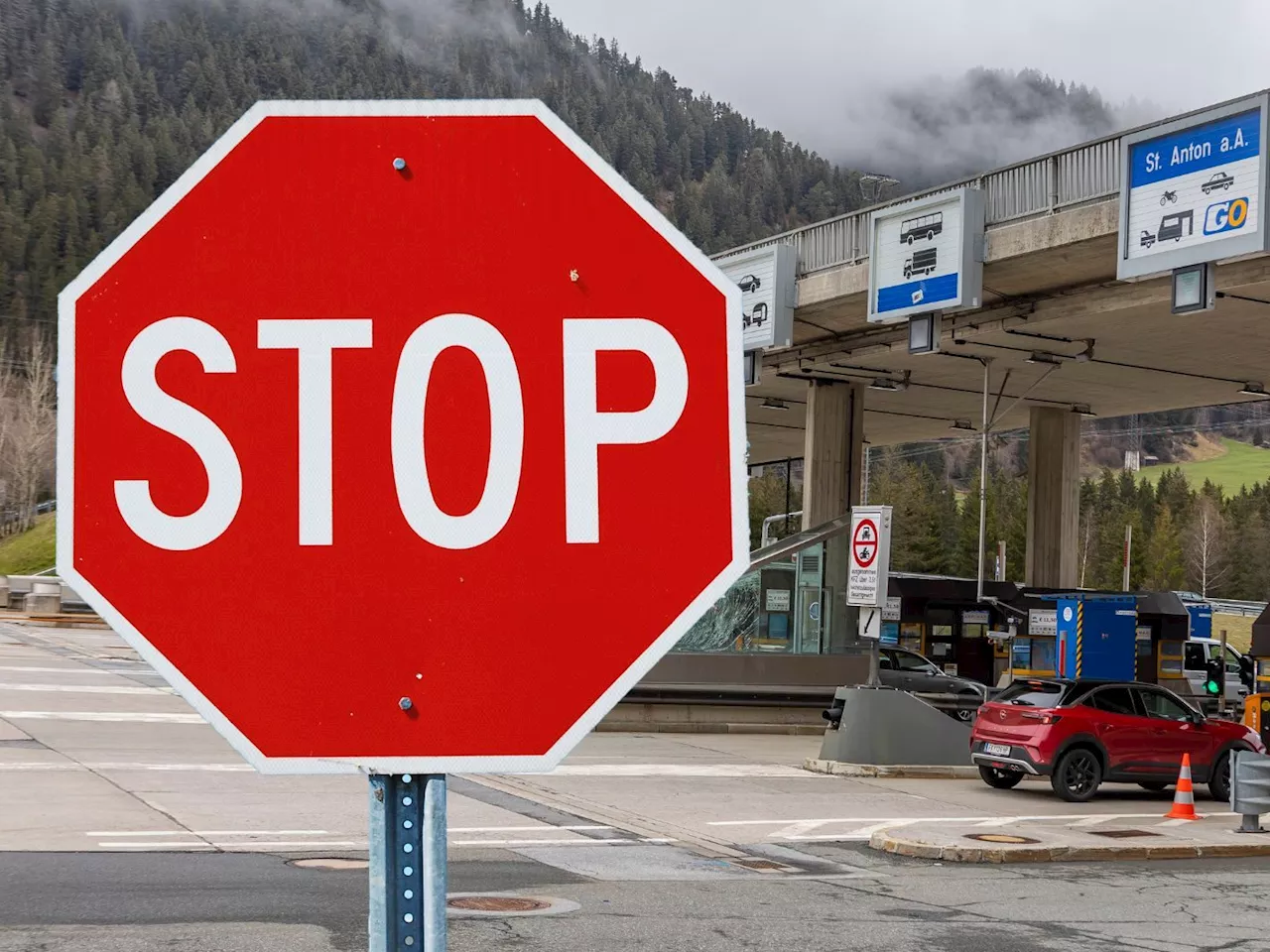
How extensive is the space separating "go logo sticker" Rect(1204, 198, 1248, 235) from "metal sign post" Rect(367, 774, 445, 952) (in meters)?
19.0

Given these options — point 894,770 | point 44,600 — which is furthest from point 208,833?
point 44,600

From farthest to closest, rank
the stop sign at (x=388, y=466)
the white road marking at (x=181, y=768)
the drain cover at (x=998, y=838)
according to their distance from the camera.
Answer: the white road marking at (x=181, y=768) → the drain cover at (x=998, y=838) → the stop sign at (x=388, y=466)

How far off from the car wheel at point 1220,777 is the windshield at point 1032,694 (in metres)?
2.28

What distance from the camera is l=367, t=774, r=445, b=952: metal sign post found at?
83.9 inches

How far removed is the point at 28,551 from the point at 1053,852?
86.8 m

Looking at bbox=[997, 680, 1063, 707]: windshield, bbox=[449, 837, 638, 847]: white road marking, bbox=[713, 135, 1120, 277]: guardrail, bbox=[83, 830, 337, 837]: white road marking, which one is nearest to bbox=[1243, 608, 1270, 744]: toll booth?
bbox=[997, 680, 1063, 707]: windshield

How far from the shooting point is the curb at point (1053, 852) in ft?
45.2

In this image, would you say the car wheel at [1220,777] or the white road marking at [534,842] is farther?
the car wheel at [1220,777]

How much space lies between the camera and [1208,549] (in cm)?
16462

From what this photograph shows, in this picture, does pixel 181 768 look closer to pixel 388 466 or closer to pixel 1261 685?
pixel 1261 685

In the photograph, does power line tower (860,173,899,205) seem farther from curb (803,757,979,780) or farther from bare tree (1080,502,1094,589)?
bare tree (1080,502,1094,589)

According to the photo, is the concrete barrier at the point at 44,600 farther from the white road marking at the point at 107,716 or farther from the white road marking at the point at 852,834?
the white road marking at the point at 852,834

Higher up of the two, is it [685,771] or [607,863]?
[607,863]

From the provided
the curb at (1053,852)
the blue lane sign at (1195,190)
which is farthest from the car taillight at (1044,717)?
the blue lane sign at (1195,190)
